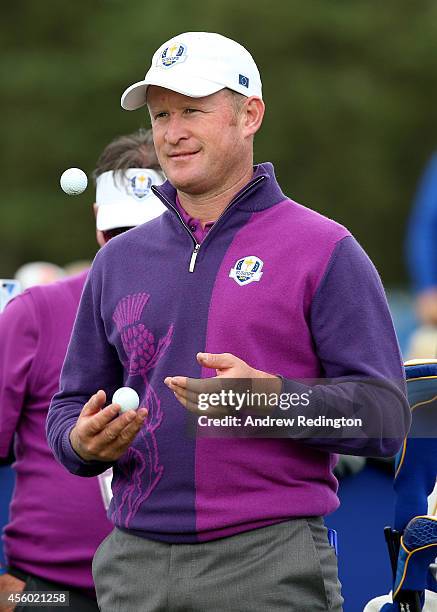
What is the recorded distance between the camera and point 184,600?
11.2 ft

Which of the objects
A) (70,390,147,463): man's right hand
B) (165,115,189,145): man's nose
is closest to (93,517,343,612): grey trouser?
(70,390,147,463): man's right hand

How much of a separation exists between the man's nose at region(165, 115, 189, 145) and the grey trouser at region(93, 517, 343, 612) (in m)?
1.05

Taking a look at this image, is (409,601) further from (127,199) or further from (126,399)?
(127,199)

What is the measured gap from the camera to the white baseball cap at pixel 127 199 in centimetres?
466

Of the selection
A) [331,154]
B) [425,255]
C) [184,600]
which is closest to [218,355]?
[184,600]

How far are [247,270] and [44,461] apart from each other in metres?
1.45

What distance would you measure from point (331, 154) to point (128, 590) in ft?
70.4

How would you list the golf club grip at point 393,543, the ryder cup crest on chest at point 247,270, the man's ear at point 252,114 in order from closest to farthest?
the ryder cup crest on chest at point 247,270, the man's ear at point 252,114, the golf club grip at point 393,543

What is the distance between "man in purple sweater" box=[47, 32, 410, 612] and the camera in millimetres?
3387

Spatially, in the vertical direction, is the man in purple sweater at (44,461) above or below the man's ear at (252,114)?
below

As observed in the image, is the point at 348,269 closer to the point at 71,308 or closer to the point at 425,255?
the point at 71,308

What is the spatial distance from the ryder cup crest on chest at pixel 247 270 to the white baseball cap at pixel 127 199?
1119 millimetres

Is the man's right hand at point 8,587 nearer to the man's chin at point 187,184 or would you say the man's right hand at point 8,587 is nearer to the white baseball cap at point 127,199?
the white baseball cap at point 127,199

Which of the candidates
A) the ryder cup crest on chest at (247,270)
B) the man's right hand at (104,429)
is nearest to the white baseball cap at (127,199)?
the ryder cup crest on chest at (247,270)
